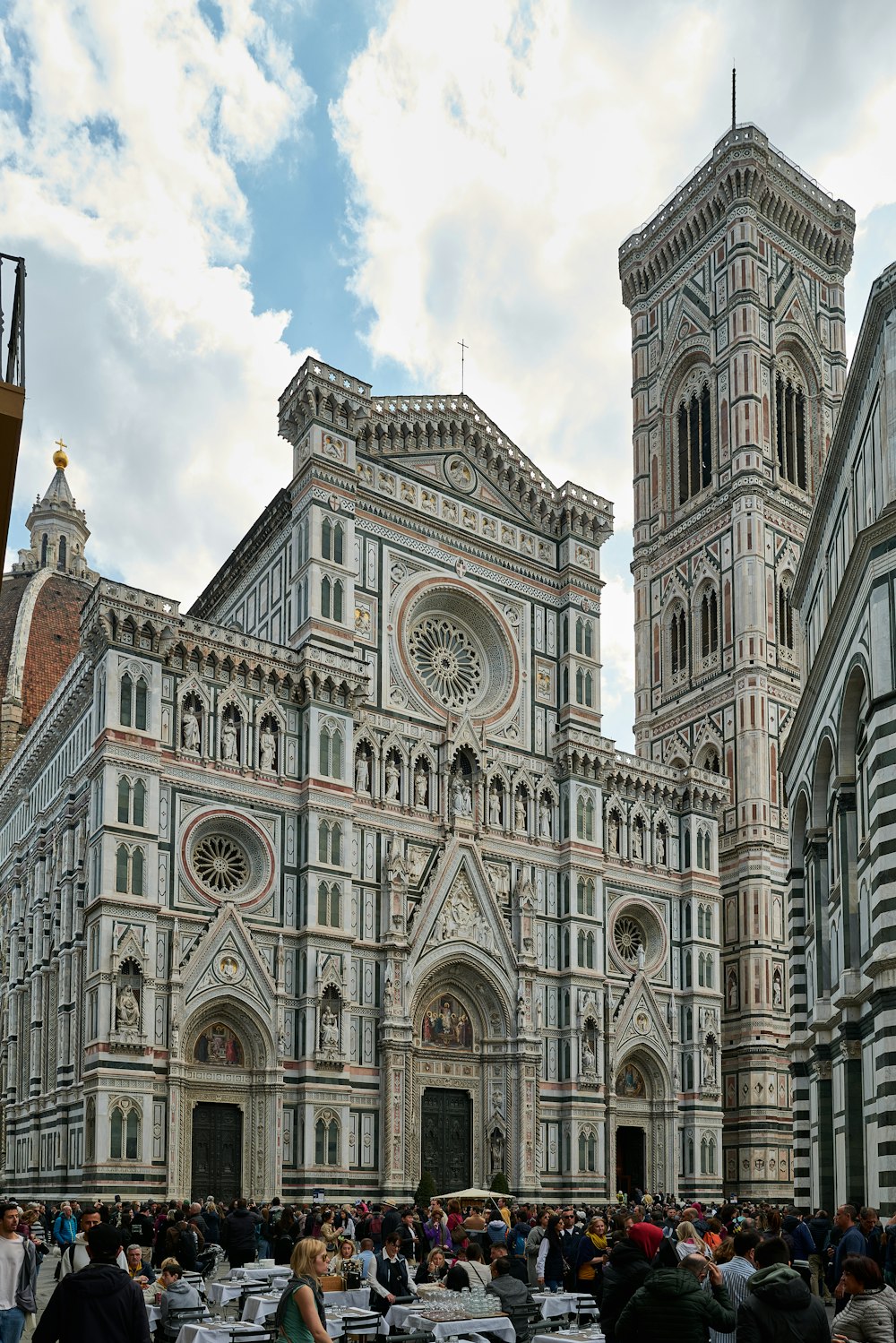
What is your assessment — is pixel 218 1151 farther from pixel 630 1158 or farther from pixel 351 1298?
pixel 351 1298

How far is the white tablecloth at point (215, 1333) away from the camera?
13641 millimetres

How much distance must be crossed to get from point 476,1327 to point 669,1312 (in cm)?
733

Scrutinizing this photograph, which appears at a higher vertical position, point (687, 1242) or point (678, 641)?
point (678, 641)

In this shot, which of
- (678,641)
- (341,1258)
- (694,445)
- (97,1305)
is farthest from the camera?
(694,445)

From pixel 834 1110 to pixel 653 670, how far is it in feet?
121

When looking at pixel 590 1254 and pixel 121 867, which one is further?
pixel 121 867

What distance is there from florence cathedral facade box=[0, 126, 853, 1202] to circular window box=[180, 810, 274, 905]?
98 mm

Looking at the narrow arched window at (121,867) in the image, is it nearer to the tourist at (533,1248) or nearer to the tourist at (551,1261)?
the tourist at (533,1248)

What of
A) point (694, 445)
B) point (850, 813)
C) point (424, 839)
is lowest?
point (850, 813)

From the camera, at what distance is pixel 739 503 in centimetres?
5612

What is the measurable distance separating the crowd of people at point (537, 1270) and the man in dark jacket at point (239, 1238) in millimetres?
20

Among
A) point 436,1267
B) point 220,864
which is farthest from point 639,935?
point 436,1267

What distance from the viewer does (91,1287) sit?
7.63 meters

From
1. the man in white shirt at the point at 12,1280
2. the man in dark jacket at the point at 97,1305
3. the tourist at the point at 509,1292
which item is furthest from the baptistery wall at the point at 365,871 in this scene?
the man in dark jacket at the point at 97,1305
